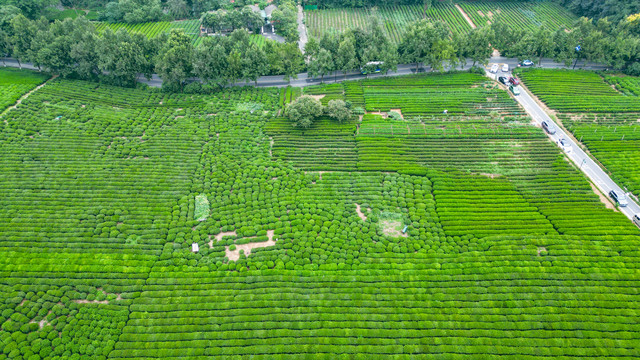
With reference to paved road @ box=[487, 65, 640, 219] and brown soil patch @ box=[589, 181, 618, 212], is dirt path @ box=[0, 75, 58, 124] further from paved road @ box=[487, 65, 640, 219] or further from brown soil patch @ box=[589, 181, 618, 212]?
brown soil patch @ box=[589, 181, 618, 212]

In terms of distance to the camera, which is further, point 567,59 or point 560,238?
point 567,59

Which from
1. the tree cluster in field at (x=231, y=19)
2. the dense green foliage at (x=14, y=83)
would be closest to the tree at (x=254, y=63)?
the tree cluster in field at (x=231, y=19)

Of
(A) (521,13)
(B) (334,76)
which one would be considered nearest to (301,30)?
(B) (334,76)

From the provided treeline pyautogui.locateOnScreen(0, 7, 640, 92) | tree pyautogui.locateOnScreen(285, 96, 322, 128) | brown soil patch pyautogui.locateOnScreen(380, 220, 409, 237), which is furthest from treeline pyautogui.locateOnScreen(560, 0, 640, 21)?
brown soil patch pyautogui.locateOnScreen(380, 220, 409, 237)

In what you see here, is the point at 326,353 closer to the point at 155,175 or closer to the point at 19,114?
the point at 155,175

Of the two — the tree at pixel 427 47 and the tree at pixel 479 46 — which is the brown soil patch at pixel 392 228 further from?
the tree at pixel 479 46

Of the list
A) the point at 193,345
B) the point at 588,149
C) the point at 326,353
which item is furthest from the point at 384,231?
the point at 588,149

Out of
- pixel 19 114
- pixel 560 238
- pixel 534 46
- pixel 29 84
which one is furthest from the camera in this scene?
pixel 534 46
